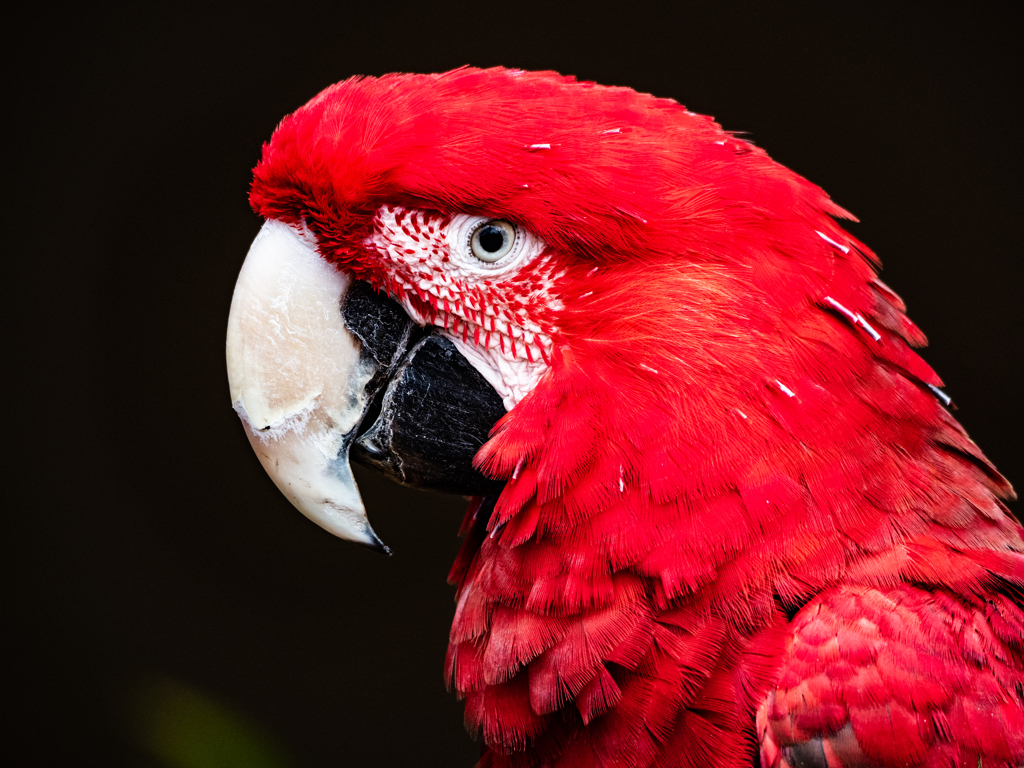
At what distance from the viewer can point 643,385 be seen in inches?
44.4

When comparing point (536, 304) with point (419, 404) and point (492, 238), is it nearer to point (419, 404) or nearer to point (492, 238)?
point (492, 238)

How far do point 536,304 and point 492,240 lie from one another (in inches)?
4.2

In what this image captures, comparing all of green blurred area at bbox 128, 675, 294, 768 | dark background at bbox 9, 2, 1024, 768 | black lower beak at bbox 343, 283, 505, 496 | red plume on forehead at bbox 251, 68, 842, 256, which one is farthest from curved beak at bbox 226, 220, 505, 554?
dark background at bbox 9, 2, 1024, 768

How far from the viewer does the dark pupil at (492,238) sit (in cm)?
119

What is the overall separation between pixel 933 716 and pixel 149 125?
2875mm

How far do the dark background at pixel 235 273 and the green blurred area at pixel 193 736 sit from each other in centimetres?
122

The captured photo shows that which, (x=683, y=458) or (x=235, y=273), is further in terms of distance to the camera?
(x=235, y=273)

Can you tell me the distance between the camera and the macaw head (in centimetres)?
112

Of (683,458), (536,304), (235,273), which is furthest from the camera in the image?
(235,273)

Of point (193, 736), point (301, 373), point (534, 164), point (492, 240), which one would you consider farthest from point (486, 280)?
point (193, 736)

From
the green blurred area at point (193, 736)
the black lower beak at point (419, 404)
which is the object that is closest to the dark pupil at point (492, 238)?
the black lower beak at point (419, 404)

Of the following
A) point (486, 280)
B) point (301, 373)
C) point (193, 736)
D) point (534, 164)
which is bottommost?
point (193, 736)

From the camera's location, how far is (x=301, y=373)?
1248mm

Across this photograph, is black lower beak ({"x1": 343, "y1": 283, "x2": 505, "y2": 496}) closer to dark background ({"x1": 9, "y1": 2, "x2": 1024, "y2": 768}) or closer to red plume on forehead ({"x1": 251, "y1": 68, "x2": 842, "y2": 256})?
red plume on forehead ({"x1": 251, "y1": 68, "x2": 842, "y2": 256})
